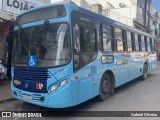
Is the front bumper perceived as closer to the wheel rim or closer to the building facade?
the wheel rim

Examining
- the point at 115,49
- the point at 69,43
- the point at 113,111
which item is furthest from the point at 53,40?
the point at 115,49

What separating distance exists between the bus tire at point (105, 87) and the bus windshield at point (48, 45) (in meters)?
2.35

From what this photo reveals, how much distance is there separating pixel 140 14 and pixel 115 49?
24.0 meters

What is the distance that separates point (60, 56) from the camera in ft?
18.0

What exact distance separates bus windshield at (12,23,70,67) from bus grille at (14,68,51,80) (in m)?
0.15

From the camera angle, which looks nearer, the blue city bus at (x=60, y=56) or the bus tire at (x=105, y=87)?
the blue city bus at (x=60, y=56)

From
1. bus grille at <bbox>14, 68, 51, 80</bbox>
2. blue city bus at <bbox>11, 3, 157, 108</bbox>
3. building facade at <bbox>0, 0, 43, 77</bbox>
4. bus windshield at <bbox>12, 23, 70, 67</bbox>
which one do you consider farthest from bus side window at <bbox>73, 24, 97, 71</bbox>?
building facade at <bbox>0, 0, 43, 77</bbox>

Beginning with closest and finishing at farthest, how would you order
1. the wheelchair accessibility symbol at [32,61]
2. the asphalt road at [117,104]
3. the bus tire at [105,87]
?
the wheelchair accessibility symbol at [32,61], the asphalt road at [117,104], the bus tire at [105,87]

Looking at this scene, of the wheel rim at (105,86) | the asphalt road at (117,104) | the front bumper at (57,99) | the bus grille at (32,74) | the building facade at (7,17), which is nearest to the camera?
the front bumper at (57,99)

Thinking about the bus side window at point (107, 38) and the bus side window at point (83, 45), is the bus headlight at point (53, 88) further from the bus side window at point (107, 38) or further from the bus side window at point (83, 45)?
the bus side window at point (107, 38)

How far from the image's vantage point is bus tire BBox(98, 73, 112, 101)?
7.36 meters

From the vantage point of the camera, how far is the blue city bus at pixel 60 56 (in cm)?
549

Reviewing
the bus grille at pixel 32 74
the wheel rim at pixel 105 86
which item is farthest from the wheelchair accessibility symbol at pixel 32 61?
the wheel rim at pixel 105 86

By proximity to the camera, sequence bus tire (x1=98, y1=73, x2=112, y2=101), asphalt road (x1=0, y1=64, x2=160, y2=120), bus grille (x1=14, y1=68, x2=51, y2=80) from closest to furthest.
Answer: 1. bus grille (x1=14, y1=68, x2=51, y2=80)
2. asphalt road (x1=0, y1=64, x2=160, y2=120)
3. bus tire (x1=98, y1=73, x2=112, y2=101)
